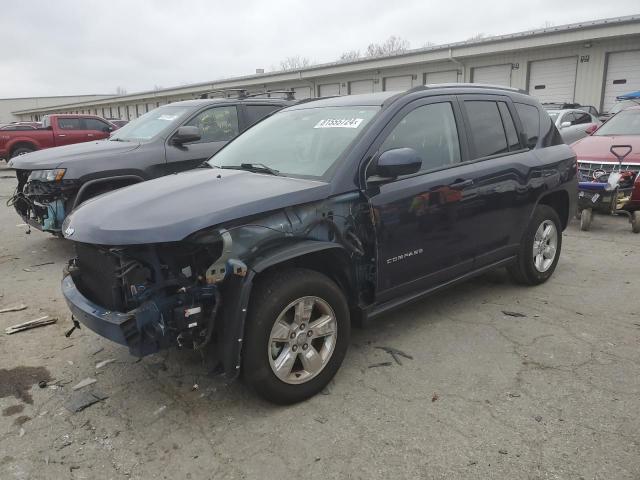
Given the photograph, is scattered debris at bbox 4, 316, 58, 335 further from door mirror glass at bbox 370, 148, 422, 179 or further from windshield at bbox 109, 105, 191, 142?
door mirror glass at bbox 370, 148, 422, 179

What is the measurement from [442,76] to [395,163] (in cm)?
2166

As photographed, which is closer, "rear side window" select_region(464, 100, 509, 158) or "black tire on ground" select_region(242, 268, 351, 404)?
"black tire on ground" select_region(242, 268, 351, 404)

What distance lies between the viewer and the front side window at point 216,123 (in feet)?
22.9

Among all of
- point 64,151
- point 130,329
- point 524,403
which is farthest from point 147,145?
point 524,403

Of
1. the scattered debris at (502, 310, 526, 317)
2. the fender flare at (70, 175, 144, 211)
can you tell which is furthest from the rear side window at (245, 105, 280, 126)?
the scattered debris at (502, 310, 526, 317)

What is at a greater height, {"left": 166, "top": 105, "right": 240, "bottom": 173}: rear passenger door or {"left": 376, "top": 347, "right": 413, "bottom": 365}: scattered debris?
{"left": 166, "top": 105, "right": 240, "bottom": 173}: rear passenger door

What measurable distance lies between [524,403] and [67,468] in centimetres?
255

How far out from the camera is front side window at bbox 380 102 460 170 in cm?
365

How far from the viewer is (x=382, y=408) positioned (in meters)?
3.01

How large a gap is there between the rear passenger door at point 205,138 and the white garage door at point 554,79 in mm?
16185

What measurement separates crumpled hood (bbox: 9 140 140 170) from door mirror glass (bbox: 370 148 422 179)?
4122 millimetres

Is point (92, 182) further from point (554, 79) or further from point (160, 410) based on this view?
point (554, 79)

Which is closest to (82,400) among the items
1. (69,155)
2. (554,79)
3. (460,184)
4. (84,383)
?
(84,383)

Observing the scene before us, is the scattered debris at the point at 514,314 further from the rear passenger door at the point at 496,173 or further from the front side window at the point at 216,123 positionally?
the front side window at the point at 216,123
